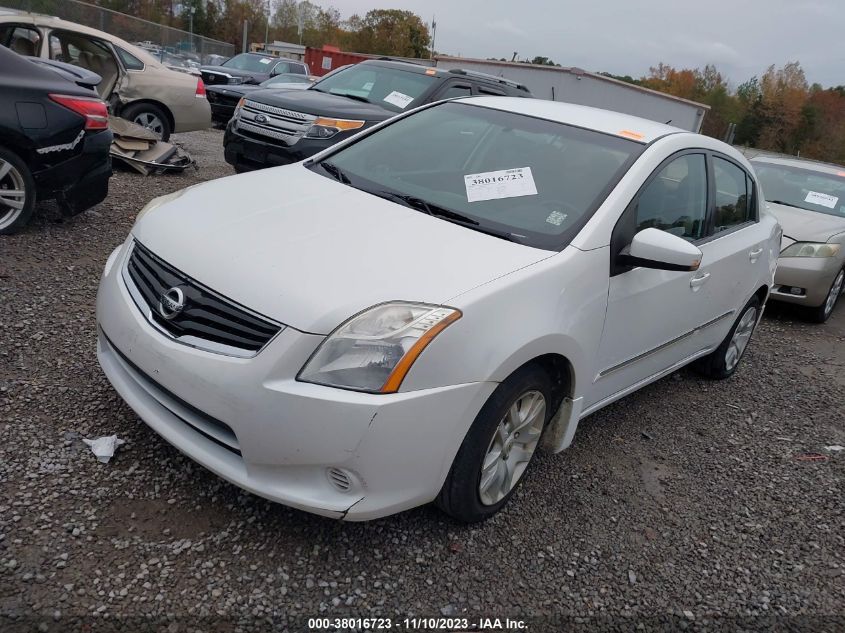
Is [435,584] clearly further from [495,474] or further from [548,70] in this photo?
[548,70]

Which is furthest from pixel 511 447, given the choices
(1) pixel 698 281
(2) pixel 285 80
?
(2) pixel 285 80

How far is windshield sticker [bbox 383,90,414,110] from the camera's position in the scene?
7804 millimetres

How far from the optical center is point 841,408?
494 centimetres

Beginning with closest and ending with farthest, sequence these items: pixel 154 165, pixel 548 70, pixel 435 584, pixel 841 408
→ pixel 435 584 → pixel 841 408 → pixel 154 165 → pixel 548 70

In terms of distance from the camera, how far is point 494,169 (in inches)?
135

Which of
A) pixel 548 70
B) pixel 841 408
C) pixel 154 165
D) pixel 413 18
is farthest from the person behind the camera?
pixel 413 18

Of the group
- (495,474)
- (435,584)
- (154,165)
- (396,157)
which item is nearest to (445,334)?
(495,474)

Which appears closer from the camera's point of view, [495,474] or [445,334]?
[445,334]

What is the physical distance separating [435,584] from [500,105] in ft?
8.45

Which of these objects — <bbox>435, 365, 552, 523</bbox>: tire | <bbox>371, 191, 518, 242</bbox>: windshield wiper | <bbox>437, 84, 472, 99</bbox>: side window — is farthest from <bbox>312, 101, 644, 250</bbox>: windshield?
<bbox>437, 84, 472, 99</bbox>: side window

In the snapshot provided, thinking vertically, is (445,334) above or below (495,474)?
above

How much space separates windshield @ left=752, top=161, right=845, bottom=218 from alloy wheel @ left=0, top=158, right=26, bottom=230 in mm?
7218

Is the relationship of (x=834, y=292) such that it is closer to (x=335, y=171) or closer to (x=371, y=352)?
(x=335, y=171)

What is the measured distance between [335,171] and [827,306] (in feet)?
19.1
